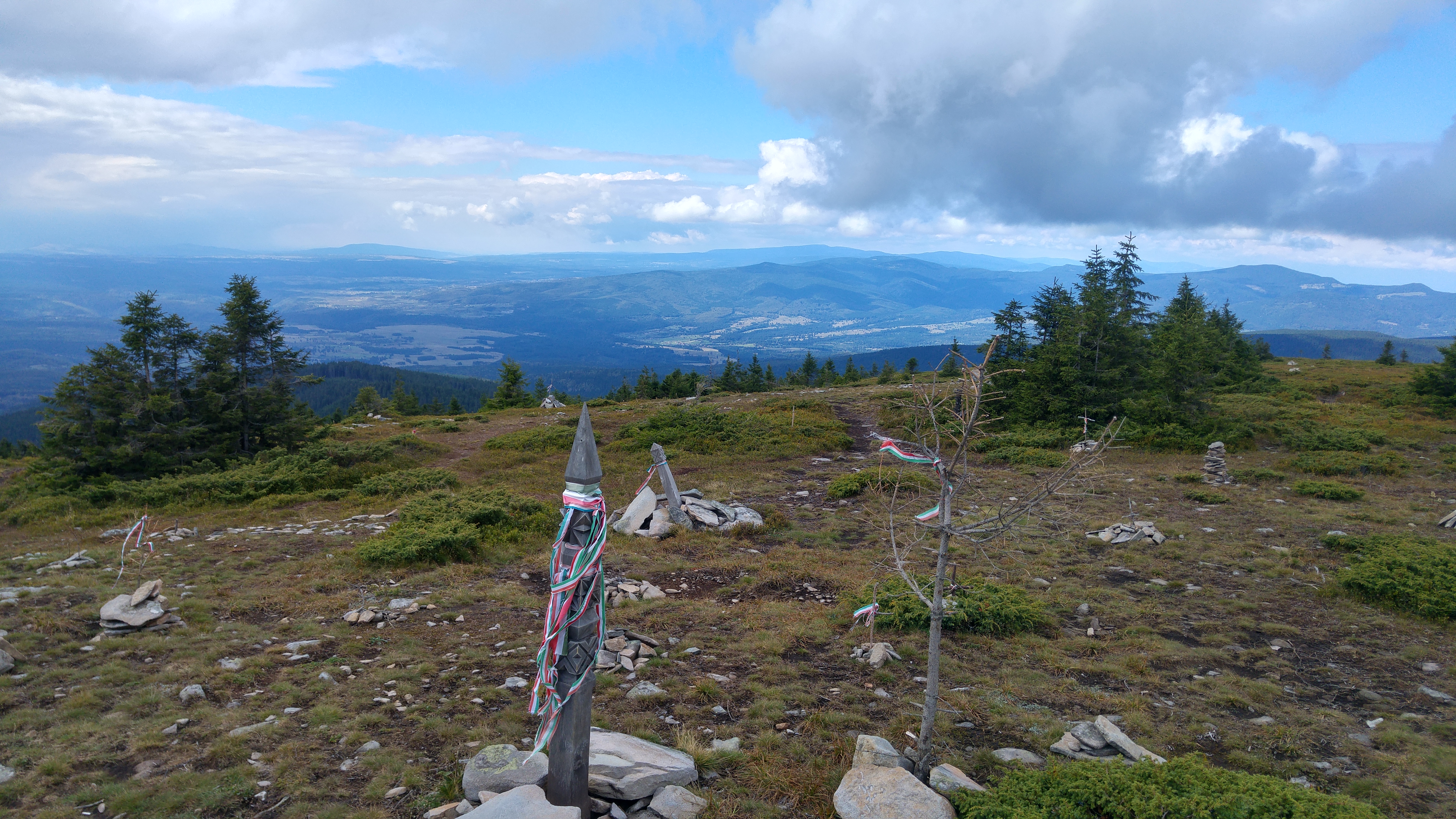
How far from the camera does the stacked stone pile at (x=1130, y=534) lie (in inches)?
529

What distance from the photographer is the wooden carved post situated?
4680 millimetres

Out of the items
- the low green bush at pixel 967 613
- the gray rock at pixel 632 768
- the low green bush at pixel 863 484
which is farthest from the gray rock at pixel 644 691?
the low green bush at pixel 863 484

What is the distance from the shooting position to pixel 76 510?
16.3 meters

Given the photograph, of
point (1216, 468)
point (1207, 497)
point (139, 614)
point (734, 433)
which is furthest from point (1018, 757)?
point (734, 433)

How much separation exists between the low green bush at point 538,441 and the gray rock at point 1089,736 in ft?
68.4

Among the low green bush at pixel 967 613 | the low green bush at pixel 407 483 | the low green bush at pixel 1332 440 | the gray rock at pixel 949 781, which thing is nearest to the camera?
the gray rock at pixel 949 781

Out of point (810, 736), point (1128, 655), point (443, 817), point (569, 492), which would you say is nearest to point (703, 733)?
point (810, 736)

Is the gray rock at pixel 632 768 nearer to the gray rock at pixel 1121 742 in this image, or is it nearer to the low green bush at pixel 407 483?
the gray rock at pixel 1121 742

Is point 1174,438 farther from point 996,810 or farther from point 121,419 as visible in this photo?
point 121,419

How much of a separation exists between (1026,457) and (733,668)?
54.5ft

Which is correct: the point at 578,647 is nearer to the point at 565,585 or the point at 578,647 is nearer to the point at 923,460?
the point at 565,585

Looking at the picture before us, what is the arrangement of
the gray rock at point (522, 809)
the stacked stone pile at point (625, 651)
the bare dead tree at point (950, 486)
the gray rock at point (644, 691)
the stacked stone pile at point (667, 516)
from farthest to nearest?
the stacked stone pile at point (667, 516), the stacked stone pile at point (625, 651), the gray rock at point (644, 691), the bare dead tree at point (950, 486), the gray rock at point (522, 809)

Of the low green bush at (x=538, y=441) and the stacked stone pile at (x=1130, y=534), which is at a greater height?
the stacked stone pile at (x=1130, y=534)

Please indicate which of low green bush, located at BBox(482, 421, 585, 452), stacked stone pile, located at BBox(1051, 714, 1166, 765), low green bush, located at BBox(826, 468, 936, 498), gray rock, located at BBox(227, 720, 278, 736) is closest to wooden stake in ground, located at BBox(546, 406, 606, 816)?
gray rock, located at BBox(227, 720, 278, 736)
